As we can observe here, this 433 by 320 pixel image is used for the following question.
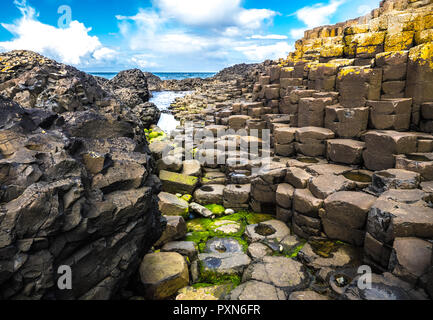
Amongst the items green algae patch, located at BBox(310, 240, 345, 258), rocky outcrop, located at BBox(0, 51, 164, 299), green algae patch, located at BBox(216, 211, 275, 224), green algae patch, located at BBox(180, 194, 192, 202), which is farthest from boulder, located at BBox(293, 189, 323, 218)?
green algae patch, located at BBox(180, 194, 192, 202)

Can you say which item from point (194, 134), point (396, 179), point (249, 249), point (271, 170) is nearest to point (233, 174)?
Result: point (271, 170)

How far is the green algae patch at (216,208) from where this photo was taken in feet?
26.0

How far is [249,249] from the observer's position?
19.3ft

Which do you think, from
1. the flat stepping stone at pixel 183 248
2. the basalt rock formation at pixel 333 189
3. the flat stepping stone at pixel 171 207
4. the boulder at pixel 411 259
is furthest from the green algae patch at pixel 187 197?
the boulder at pixel 411 259

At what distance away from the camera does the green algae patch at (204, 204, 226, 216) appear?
792 cm

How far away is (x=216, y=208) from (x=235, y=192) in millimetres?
724

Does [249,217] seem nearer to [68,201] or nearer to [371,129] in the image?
[371,129]

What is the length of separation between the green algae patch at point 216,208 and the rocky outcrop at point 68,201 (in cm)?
303

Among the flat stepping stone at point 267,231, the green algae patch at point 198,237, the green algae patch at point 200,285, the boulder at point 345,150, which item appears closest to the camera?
the green algae patch at point 200,285

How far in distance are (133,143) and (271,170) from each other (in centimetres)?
415

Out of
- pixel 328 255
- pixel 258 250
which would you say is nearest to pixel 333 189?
pixel 328 255

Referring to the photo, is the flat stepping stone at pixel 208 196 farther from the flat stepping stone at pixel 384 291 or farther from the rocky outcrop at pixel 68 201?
the flat stepping stone at pixel 384 291
